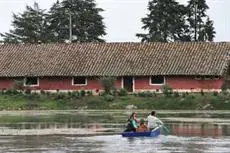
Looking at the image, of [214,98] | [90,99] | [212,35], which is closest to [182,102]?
[214,98]

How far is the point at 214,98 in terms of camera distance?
185 ft

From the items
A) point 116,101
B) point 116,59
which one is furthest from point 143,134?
point 116,59

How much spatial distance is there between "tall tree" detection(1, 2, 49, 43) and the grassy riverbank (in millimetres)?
39759

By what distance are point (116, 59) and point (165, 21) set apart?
25253 mm

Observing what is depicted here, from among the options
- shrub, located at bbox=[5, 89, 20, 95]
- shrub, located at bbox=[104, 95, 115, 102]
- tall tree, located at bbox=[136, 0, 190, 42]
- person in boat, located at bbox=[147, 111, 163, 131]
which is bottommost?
person in boat, located at bbox=[147, 111, 163, 131]

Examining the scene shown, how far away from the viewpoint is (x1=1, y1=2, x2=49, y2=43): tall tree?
335 feet

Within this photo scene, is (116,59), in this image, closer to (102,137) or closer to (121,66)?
(121,66)

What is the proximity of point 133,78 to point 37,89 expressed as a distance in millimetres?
10218

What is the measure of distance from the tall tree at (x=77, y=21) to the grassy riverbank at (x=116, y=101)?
120ft

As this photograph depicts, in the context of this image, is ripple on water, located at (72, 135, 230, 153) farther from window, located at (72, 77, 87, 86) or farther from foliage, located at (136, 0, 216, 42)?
foliage, located at (136, 0, 216, 42)

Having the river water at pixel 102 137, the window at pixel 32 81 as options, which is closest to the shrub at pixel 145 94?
the window at pixel 32 81

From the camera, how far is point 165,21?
92.6 meters

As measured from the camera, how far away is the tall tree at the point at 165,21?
92062mm

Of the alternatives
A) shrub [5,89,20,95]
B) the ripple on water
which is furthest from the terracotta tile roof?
the ripple on water
